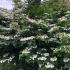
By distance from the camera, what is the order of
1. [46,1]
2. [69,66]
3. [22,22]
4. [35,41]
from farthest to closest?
[46,1], [22,22], [35,41], [69,66]

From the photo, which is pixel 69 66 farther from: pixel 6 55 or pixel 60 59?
pixel 6 55

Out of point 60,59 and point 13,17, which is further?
point 13,17

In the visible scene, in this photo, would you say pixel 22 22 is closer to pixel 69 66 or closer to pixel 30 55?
pixel 30 55

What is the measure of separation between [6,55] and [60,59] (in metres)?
1.13

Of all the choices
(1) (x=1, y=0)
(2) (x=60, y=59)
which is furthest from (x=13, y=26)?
(1) (x=1, y=0)

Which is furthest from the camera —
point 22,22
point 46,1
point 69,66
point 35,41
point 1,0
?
point 1,0

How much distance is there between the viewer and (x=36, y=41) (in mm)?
6133

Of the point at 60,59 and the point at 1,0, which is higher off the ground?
the point at 1,0

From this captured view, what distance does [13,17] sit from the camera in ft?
22.4

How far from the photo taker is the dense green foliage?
19.2 ft

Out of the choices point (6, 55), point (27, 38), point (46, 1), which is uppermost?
point (46, 1)

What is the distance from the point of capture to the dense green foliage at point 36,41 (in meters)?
5.85

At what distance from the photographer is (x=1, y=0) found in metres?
8.33

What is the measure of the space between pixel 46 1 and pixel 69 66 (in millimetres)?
2344
